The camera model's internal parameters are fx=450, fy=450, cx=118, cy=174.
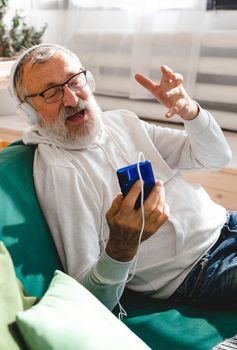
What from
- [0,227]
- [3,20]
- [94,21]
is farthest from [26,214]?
[3,20]

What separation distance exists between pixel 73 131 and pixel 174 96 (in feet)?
1.05

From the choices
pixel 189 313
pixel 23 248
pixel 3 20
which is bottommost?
pixel 189 313

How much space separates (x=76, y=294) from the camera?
3.00 feet

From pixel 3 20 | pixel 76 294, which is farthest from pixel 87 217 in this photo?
pixel 3 20

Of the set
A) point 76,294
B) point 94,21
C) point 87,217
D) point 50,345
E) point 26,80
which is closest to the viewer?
point 50,345

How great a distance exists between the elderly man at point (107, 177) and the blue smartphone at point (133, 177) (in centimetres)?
12

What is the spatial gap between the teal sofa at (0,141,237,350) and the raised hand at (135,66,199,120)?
1.51 ft

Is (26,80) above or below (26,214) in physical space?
above

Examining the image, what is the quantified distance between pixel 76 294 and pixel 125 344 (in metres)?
0.14

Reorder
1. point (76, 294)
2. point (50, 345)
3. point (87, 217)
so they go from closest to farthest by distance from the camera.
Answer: point (50, 345) → point (76, 294) → point (87, 217)

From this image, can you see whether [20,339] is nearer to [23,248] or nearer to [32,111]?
[23,248]

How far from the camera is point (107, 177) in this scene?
1.32 meters

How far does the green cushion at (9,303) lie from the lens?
78 centimetres

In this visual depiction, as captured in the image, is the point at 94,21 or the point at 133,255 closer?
the point at 133,255
